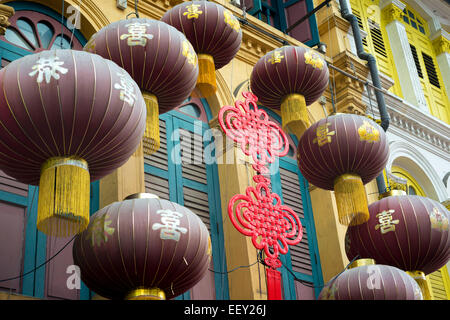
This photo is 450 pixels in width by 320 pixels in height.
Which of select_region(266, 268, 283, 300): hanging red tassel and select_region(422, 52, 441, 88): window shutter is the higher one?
select_region(422, 52, 441, 88): window shutter

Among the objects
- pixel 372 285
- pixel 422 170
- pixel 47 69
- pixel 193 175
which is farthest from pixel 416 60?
pixel 47 69

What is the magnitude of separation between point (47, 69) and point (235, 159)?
380 cm

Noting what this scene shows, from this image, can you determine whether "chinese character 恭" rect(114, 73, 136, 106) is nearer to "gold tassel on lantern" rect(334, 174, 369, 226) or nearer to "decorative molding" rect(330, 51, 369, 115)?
"gold tassel on lantern" rect(334, 174, 369, 226)

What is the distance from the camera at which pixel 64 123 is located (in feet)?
13.7

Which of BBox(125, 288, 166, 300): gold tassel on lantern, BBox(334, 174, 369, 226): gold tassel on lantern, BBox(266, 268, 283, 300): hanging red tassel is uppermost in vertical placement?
BBox(334, 174, 369, 226): gold tassel on lantern

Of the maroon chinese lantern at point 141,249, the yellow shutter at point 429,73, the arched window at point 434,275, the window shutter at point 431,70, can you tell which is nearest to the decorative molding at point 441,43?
the yellow shutter at point 429,73

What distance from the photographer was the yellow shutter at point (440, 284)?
9.96 meters

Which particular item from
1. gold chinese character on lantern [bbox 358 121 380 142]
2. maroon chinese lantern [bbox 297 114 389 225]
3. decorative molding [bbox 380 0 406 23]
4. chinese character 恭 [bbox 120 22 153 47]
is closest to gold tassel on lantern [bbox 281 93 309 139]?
maroon chinese lantern [bbox 297 114 389 225]

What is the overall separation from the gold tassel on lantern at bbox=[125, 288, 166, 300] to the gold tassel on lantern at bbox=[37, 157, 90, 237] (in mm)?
616

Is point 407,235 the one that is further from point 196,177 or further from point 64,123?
point 64,123

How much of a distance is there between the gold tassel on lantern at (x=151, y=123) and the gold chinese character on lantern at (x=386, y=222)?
2.44m

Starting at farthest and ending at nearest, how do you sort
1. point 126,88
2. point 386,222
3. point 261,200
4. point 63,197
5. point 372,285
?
point 261,200 → point 386,222 → point 372,285 → point 126,88 → point 63,197

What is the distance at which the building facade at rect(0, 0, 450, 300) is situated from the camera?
234 inches

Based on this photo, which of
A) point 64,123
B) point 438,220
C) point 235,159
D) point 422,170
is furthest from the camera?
point 422,170
